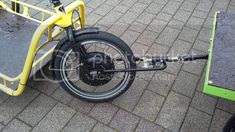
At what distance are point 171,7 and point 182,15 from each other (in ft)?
0.88

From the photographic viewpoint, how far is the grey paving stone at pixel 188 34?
3.54 meters

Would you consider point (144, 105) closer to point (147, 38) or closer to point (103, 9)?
point (147, 38)

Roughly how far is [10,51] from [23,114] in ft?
2.36

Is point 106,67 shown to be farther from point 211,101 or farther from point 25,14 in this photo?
point 25,14

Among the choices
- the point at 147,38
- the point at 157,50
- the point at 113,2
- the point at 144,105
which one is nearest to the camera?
the point at 144,105

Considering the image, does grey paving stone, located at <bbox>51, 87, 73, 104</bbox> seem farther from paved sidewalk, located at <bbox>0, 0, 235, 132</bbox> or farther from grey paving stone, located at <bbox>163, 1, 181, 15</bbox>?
grey paving stone, located at <bbox>163, 1, 181, 15</bbox>

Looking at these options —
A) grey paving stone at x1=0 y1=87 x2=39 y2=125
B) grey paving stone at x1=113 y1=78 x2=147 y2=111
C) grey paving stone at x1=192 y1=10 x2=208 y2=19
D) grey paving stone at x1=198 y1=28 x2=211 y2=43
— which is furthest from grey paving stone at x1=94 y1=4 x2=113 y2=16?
grey paving stone at x1=0 y1=87 x2=39 y2=125

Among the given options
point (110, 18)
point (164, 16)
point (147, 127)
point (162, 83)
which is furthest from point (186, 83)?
point (110, 18)

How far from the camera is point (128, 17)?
12.8 ft

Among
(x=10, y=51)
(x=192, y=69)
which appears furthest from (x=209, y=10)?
(x=10, y=51)

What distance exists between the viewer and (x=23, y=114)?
255 cm

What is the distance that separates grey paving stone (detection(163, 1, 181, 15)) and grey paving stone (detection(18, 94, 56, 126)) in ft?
7.48

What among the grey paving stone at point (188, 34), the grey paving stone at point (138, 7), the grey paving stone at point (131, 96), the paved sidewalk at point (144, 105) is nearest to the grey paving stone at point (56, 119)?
the paved sidewalk at point (144, 105)

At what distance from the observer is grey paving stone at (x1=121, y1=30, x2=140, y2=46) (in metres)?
3.46
